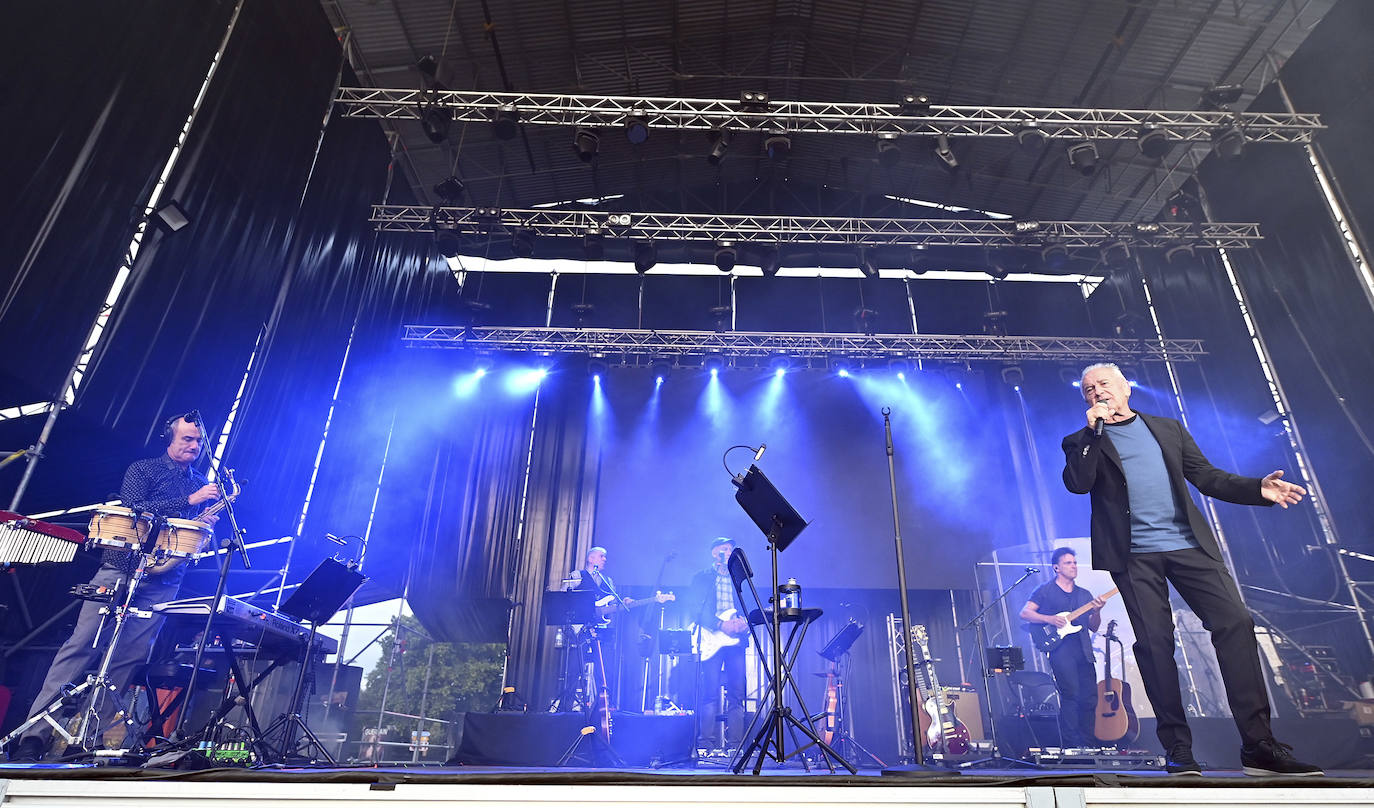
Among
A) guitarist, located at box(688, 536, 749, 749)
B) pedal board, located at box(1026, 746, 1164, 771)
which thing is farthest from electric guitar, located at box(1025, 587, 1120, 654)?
guitarist, located at box(688, 536, 749, 749)

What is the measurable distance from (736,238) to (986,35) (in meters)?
Result: 3.90

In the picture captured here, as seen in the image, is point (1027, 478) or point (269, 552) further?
point (1027, 478)

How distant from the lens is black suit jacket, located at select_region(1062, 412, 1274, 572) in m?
2.91

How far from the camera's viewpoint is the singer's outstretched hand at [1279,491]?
2719mm

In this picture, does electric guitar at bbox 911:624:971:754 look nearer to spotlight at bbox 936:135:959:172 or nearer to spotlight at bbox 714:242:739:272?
spotlight at bbox 714:242:739:272

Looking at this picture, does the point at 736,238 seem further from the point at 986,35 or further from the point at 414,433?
the point at 414,433

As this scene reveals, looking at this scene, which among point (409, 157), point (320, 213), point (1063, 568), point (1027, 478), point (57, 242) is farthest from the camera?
point (1027, 478)

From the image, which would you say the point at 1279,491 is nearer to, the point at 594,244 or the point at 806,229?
the point at 806,229

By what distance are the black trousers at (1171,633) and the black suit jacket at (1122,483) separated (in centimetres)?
9

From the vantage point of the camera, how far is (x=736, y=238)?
30.6ft

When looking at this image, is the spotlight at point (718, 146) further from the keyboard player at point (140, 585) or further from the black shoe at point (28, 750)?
the black shoe at point (28, 750)

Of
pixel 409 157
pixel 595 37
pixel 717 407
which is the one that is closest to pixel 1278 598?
pixel 717 407

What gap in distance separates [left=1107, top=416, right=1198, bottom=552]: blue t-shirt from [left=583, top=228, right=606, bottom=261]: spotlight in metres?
6.85

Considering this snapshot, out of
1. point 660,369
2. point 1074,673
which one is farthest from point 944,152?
point 1074,673
